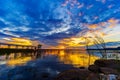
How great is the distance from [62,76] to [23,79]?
5.12 meters

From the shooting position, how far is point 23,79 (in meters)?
19.8

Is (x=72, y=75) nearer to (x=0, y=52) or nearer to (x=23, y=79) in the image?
(x=23, y=79)

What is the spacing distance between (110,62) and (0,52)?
40205 mm

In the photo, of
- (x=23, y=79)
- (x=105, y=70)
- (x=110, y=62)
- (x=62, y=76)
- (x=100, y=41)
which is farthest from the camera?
(x=100, y=41)

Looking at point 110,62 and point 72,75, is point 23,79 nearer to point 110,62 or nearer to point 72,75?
point 72,75

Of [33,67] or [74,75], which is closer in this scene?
[74,75]

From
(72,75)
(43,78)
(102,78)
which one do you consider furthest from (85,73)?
(43,78)

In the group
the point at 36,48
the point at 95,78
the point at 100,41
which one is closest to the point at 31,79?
the point at 95,78

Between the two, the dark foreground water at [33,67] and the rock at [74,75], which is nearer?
the rock at [74,75]

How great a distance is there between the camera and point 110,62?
24.4 m

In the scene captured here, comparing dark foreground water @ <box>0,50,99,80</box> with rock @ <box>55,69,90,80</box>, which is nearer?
rock @ <box>55,69,90,80</box>

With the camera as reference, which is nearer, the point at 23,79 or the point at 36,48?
the point at 23,79

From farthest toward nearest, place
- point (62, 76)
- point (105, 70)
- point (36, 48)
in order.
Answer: point (36, 48)
point (105, 70)
point (62, 76)

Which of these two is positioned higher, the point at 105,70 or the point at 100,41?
the point at 100,41
